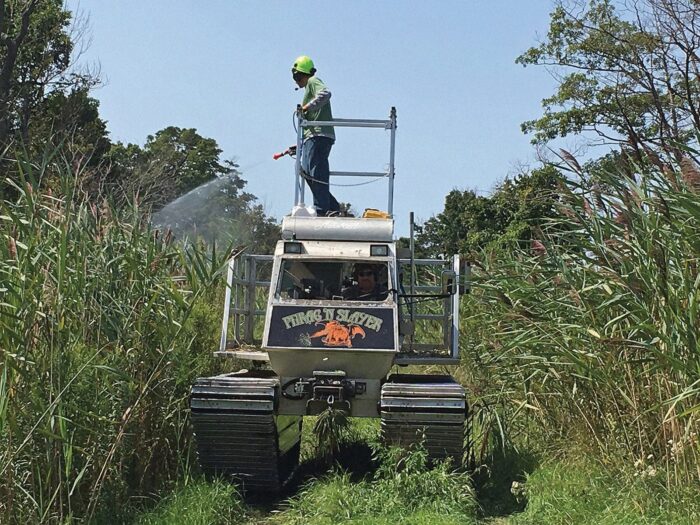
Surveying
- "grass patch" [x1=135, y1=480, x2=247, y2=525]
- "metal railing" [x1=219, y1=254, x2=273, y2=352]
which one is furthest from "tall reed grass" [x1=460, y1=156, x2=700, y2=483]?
"grass patch" [x1=135, y1=480, x2=247, y2=525]

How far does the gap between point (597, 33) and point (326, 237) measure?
14596 millimetres

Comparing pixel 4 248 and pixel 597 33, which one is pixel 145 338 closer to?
pixel 4 248

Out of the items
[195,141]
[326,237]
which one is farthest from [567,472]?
[195,141]

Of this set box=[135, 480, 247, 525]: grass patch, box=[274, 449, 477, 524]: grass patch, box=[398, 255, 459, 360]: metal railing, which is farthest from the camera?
box=[398, 255, 459, 360]: metal railing

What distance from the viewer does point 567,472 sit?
743cm

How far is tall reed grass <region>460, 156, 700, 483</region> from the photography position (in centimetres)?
604

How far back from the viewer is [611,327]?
693 centimetres

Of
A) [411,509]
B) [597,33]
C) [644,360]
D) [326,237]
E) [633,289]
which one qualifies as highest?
[597,33]

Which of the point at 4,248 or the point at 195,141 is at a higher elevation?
the point at 195,141

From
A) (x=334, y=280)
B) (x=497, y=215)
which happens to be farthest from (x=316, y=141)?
(x=497, y=215)

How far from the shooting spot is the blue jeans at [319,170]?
9.74 metres

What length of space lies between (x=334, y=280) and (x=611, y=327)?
8.58 feet

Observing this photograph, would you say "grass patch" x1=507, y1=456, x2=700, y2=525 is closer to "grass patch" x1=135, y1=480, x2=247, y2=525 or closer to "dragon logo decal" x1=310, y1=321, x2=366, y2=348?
"dragon logo decal" x1=310, y1=321, x2=366, y2=348

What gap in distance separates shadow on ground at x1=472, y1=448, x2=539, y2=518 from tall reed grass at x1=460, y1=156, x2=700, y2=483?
0.93ft
